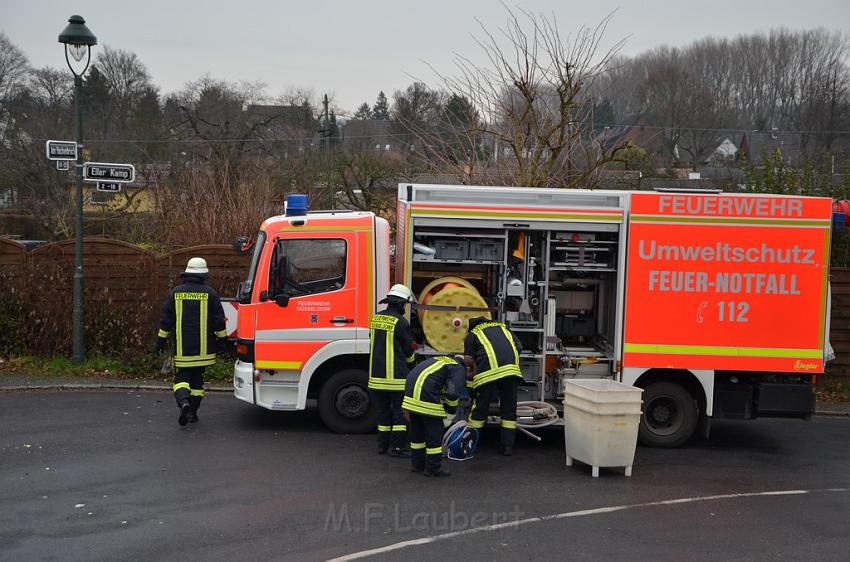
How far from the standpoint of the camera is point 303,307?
9.38 m

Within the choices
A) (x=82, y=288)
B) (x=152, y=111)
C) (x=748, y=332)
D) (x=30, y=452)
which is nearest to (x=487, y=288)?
(x=748, y=332)

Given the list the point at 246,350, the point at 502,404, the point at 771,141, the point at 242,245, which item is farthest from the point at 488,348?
the point at 771,141

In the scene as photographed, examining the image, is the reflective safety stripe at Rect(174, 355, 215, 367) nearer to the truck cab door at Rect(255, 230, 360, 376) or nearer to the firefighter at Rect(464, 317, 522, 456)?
the truck cab door at Rect(255, 230, 360, 376)

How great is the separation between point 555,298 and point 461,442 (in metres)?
2.18

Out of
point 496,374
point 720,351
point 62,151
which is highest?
point 62,151

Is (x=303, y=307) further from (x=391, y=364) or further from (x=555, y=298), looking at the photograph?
(x=555, y=298)

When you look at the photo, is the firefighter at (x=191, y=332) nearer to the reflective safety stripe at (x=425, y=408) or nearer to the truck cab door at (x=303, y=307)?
the truck cab door at (x=303, y=307)

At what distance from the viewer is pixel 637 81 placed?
58188mm

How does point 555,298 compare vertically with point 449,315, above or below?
above

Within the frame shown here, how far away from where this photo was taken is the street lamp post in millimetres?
12375

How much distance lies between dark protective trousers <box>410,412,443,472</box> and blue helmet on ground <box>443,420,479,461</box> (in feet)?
1.62

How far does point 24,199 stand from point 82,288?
15.4 metres

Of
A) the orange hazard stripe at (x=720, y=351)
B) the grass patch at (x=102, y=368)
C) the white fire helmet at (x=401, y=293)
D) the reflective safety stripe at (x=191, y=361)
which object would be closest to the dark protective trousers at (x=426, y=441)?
the white fire helmet at (x=401, y=293)

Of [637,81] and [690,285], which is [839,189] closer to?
[690,285]
